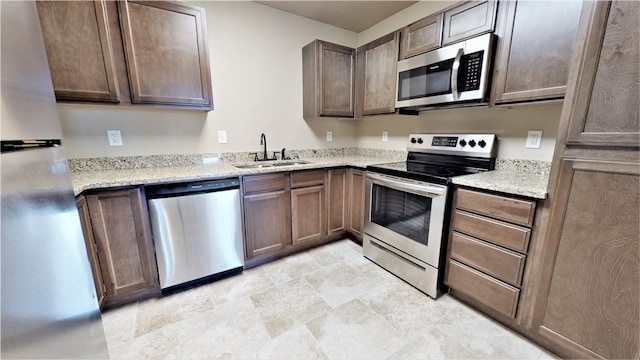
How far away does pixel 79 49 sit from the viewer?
5.08 feet

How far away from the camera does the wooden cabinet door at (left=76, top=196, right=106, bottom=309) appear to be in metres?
1.45

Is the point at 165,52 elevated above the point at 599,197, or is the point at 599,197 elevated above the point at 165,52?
the point at 165,52

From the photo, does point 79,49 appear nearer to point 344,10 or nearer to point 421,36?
point 344,10

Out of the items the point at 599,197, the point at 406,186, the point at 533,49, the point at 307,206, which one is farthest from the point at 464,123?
the point at 307,206

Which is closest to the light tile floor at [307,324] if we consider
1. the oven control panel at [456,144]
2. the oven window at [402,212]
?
the oven window at [402,212]

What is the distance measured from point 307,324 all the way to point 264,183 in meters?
1.11

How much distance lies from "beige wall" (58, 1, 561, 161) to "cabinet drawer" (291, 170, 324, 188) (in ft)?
1.99

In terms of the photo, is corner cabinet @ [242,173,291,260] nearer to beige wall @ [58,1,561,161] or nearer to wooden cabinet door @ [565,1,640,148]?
beige wall @ [58,1,561,161]

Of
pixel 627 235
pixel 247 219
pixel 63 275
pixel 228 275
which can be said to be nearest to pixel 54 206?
pixel 63 275

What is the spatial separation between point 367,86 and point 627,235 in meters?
2.14

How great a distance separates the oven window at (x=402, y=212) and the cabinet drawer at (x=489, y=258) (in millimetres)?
217

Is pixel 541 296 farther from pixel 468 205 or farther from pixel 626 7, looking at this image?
pixel 626 7

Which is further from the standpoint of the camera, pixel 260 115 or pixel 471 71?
pixel 260 115

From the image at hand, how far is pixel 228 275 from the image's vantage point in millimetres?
2092
